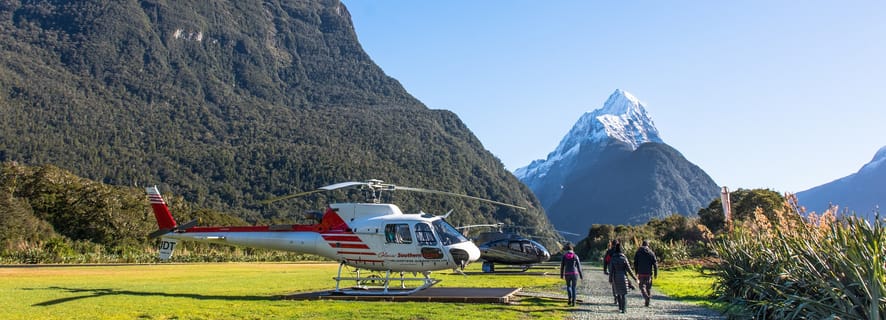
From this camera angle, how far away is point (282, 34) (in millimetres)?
192750

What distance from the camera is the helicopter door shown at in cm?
1476

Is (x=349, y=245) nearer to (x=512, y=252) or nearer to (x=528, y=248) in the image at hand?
(x=512, y=252)

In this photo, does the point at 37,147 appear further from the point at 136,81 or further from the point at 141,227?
the point at 141,227

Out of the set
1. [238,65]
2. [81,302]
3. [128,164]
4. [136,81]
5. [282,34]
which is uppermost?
[282,34]

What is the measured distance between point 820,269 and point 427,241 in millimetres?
8859

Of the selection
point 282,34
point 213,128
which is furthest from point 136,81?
point 282,34

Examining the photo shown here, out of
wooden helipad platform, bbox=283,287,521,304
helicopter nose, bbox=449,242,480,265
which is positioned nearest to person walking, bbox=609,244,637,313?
wooden helipad platform, bbox=283,287,521,304

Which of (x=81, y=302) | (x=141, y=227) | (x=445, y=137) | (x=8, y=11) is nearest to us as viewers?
(x=81, y=302)

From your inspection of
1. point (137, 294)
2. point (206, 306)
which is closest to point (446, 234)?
point (206, 306)

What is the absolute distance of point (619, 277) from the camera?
11977 mm

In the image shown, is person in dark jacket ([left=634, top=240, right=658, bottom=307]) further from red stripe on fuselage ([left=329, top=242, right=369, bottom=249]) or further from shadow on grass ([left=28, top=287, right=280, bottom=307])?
shadow on grass ([left=28, top=287, right=280, bottom=307])

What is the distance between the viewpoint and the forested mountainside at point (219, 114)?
106688mm

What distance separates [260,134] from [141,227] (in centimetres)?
8897

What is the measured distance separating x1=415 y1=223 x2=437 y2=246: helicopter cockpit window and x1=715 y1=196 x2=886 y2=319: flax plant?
6661mm
